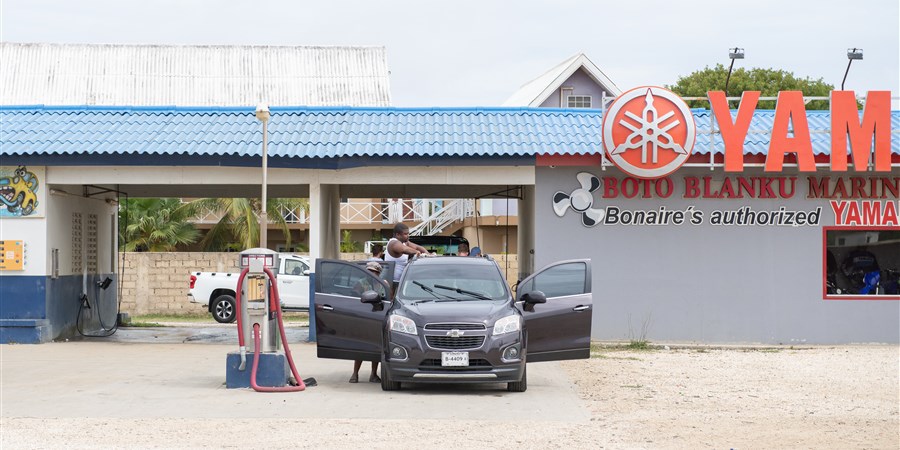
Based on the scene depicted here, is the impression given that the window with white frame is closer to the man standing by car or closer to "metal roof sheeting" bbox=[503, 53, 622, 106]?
"metal roof sheeting" bbox=[503, 53, 622, 106]

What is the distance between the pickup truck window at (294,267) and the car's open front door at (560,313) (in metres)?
13.9

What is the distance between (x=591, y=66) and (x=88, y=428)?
3038 cm

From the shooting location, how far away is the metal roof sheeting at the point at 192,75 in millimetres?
39031

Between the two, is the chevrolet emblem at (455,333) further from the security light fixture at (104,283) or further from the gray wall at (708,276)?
the security light fixture at (104,283)

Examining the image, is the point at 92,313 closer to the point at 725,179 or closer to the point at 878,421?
the point at 725,179

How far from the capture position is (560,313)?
14539 mm

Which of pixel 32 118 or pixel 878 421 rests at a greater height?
pixel 32 118

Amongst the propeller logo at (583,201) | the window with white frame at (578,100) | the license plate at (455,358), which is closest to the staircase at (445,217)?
the window with white frame at (578,100)

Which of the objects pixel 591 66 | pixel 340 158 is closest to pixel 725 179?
pixel 340 158

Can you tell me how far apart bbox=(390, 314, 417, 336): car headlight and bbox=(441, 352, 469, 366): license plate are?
451 millimetres

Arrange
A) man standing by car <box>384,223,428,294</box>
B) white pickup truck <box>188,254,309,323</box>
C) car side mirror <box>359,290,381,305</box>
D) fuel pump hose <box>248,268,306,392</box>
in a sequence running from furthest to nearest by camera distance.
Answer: white pickup truck <box>188,254,309,323</box>, man standing by car <box>384,223,428,294</box>, car side mirror <box>359,290,381,305</box>, fuel pump hose <box>248,268,306,392</box>

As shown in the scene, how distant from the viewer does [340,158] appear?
19.9 metres

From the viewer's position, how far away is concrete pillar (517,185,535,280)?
2181cm

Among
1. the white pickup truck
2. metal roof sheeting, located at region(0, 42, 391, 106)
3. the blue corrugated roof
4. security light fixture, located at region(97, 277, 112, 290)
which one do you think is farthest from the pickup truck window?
metal roof sheeting, located at region(0, 42, 391, 106)
